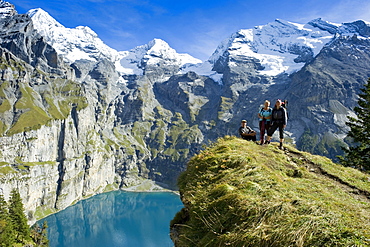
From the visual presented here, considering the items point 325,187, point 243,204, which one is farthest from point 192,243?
point 325,187

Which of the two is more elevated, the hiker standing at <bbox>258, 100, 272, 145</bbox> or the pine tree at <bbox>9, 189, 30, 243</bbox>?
the hiker standing at <bbox>258, 100, 272, 145</bbox>

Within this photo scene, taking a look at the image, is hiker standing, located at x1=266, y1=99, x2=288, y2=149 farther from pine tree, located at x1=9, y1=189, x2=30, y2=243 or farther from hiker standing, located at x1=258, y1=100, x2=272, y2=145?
pine tree, located at x1=9, y1=189, x2=30, y2=243

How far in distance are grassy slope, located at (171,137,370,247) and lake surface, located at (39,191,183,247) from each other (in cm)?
12592

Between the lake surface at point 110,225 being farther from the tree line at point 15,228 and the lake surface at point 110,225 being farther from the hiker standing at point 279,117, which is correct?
the hiker standing at point 279,117

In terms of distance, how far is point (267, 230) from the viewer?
4.96 m

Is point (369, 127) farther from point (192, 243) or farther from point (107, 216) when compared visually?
point (107, 216)

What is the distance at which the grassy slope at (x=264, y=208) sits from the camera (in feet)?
15.2

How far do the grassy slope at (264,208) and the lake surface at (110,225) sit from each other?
126 m

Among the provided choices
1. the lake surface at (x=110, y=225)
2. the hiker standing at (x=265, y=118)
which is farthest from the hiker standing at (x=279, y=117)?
the lake surface at (x=110, y=225)

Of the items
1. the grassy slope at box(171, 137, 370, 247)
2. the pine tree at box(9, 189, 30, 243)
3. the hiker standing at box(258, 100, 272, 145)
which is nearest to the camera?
the grassy slope at box(171, 137, 370, 247)

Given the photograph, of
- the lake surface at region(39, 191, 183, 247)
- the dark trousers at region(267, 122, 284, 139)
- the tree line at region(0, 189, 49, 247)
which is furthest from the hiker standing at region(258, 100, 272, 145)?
the lake surface at region(39, 191, 183, 247)

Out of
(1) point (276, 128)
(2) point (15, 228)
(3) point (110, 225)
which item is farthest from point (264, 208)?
(3) point (110, 225)

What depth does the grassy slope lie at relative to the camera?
4637 mm

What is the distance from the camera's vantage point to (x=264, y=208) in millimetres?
5641
